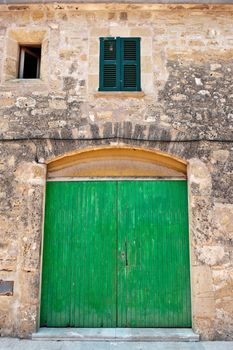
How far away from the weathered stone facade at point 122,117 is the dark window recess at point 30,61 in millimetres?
197

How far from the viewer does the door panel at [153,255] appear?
5.38 metres

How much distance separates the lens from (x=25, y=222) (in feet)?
17.9

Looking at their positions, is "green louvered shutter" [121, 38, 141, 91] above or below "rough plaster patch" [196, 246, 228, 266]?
above

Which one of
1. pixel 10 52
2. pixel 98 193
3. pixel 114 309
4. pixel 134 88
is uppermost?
pixel 10 52

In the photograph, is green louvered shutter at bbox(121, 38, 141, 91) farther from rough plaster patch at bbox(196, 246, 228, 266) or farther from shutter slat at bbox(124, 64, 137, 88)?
rough plaster patch at bbox(196, 246, 228, 266)

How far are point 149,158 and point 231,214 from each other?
158cm

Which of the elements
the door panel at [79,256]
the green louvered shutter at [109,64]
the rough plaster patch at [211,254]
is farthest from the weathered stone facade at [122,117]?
the door panel at [79,256]

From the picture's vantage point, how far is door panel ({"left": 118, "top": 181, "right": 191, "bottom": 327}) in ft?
17.6

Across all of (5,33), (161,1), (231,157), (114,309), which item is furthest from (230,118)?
(5,33)

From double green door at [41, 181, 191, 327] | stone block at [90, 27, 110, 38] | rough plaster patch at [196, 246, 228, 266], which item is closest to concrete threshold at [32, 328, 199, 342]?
double green door at [41, 181, 191, 327]

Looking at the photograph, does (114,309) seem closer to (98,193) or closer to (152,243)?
(152,243)

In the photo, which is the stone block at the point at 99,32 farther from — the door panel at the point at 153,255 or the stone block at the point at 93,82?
the door panel at the point at 153,255

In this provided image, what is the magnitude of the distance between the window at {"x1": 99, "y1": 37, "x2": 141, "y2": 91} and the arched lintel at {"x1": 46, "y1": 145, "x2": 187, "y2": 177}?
108cm

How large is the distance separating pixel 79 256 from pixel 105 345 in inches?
53.2
